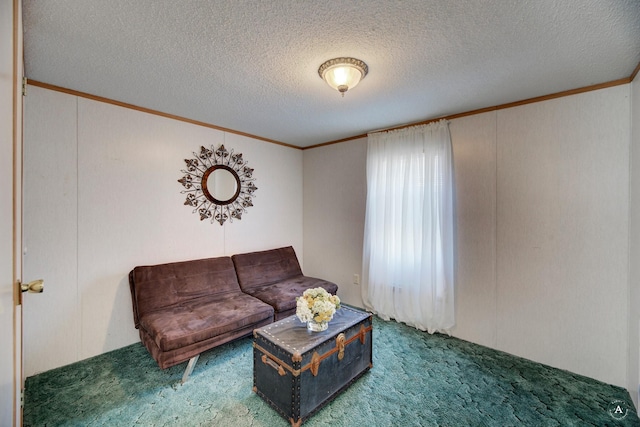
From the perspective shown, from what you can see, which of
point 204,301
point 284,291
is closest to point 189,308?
point 204,301

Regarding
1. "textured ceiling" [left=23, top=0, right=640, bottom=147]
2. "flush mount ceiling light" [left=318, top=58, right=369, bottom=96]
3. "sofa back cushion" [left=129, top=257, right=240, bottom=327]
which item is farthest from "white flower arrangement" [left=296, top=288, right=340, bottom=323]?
"textured ceiling" [left=23, top=0, right=640, bottom=147]

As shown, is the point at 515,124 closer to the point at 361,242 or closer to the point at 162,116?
the point at 361,242

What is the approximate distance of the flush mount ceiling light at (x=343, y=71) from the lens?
5.87 feet

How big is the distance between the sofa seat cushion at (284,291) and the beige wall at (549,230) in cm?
168

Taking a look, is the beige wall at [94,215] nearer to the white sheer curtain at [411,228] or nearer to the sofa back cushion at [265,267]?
the sofa back cushion at [265,267]

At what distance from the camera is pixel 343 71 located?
1.82m

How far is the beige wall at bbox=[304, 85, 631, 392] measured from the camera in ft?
6.84

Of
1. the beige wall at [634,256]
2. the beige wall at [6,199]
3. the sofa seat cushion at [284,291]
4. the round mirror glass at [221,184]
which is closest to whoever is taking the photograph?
the beige wall at [6,199]

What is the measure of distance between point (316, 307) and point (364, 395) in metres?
0.75

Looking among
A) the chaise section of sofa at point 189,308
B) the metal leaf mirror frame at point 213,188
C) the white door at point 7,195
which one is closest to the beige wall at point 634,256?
the chaise section of sofa at point 189,308

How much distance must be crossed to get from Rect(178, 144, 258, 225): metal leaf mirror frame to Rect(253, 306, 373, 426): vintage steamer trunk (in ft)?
5.72

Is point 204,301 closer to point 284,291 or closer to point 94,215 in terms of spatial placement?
point 284,291

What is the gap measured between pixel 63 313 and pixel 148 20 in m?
2.42

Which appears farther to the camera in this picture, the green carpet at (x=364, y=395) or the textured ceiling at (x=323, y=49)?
the green carpet at (x=364, y=395)
